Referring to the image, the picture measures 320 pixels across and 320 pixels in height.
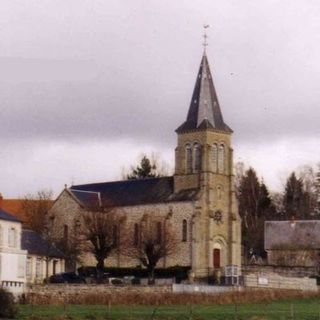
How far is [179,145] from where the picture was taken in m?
94.5

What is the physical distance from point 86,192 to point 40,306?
40926mm

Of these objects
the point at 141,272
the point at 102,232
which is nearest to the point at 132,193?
the point at 141,272

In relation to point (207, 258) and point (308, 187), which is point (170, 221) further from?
point (308, 187)

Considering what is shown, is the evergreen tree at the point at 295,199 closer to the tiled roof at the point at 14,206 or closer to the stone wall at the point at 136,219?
the tiled roof at the point at 14,206

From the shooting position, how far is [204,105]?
9300cm

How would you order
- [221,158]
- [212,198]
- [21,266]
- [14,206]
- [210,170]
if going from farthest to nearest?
1. [14,206]
2. [221,158]
3. [210,170]
4. [212,198]
5. [21,266]

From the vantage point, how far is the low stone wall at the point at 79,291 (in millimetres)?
62469

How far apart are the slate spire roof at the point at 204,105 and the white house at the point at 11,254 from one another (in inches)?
906

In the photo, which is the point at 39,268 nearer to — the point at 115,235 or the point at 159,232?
the point at 115,235

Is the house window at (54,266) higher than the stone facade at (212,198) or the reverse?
the reverse

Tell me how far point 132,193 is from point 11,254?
2377cm

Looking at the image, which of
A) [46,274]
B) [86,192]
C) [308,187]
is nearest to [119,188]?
[86,192]

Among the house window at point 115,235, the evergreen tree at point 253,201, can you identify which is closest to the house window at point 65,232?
the house window at point 115,235

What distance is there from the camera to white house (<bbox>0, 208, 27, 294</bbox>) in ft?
239
